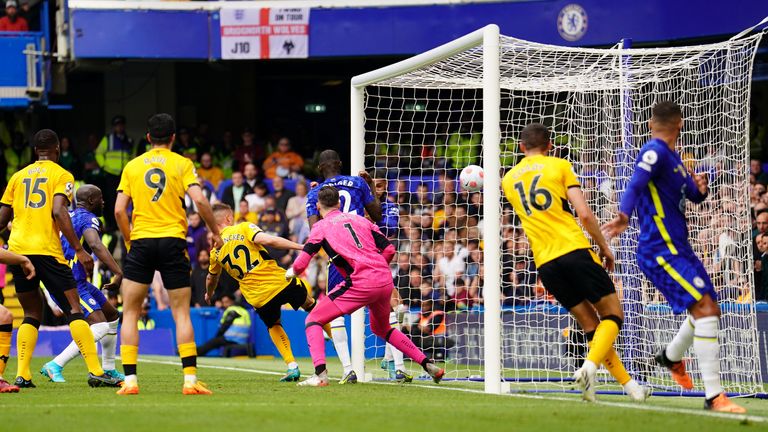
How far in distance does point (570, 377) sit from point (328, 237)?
3.46m

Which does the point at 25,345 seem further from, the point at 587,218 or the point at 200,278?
the point at 200,278

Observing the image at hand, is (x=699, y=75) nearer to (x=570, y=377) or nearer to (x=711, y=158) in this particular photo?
(x=711, y=158)

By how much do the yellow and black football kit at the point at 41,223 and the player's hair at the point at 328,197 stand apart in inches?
85.7

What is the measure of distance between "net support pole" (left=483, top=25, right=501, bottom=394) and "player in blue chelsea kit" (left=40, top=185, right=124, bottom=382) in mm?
3489

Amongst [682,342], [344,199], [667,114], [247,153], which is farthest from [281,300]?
[247,153]

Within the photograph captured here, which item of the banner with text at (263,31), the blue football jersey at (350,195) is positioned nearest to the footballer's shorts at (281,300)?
the blue football jersey at (350,195)

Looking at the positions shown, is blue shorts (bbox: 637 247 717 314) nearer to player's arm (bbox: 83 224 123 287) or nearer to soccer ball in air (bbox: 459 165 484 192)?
soccer ball in air (bbox: 459 165 484 192)

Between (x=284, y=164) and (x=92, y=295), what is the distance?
11438 millimetres

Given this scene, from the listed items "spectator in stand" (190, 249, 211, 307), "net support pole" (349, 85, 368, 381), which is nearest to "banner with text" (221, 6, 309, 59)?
"spectator in stand" (190, 249, 211, 307)

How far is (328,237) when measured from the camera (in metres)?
10.3

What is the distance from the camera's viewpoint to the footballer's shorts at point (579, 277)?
340 inches

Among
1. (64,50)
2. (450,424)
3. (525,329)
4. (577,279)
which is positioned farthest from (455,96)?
(450,424)

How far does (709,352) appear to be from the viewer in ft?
26.6

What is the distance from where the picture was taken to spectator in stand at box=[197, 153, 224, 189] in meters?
22.8
